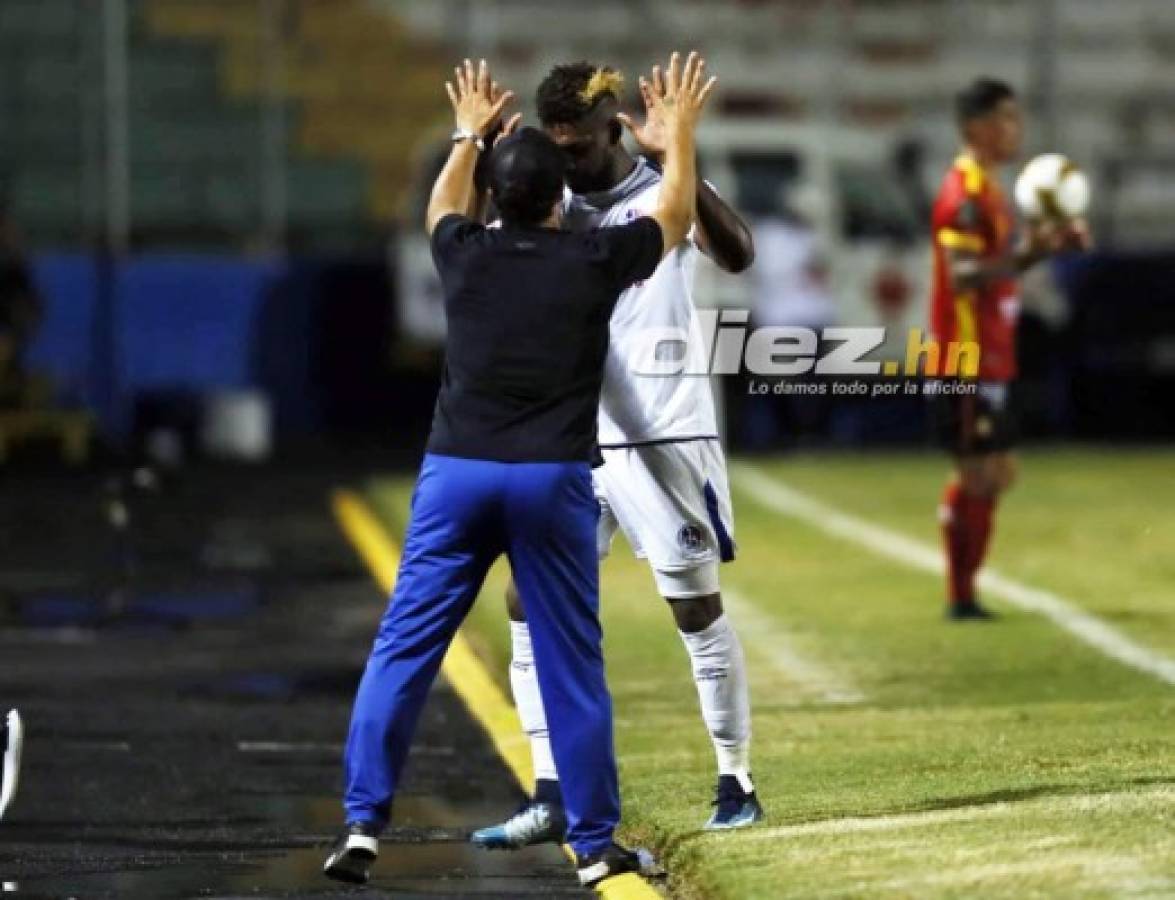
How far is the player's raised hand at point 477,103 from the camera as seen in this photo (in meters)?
8.70

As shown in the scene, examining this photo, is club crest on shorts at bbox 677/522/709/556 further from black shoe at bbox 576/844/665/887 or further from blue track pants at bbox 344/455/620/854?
black shoe at bbox 576/844/665/887

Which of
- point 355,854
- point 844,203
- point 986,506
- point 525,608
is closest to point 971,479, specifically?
point 986,506

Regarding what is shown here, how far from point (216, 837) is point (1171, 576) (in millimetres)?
8145

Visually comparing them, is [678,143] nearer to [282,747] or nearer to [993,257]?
[282,747]

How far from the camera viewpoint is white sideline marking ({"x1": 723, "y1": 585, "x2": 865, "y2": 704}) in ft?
40.8

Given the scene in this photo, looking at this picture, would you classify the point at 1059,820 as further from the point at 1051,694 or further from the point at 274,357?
the point at 274,357

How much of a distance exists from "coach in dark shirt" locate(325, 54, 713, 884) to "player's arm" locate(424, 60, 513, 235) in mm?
30

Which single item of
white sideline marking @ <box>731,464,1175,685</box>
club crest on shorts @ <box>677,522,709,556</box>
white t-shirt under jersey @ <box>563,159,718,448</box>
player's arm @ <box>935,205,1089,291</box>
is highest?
white t-shirt under jersey @ <box>563,159,718,448</box>

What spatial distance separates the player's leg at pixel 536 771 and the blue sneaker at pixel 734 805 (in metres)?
0.45

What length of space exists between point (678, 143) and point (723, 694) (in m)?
1.55

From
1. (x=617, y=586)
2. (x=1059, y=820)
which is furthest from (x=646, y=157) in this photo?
(x=617, y=586)

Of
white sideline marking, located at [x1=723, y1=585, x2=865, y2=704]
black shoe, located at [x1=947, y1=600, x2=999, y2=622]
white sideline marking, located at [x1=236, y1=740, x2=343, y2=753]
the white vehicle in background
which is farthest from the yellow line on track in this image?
the white vehicle in background

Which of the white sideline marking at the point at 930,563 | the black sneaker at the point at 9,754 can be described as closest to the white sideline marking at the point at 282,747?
the black sneaker at the point at 9,754

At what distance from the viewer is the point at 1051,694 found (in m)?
12.1
